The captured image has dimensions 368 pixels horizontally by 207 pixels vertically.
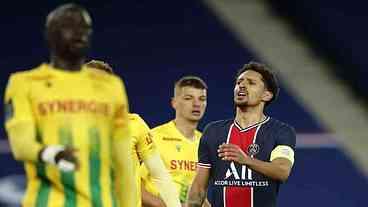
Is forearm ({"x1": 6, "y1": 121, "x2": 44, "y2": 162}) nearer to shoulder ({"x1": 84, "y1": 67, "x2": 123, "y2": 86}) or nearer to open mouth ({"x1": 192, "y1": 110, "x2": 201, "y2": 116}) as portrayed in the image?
shoulder ({"x1": 84, "y1": 67, "x2": 123, "y2": 86})

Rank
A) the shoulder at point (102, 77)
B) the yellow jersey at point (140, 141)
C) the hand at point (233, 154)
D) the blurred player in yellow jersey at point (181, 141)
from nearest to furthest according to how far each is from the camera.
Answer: the shoulder at point (102, 77) → the yellow jersey at point (140, 141) → the hand at point (233, 154) → the blurred player in yellow jersey at point (181, 141)

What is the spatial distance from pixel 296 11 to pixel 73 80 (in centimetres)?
717

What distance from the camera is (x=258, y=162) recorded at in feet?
17.9

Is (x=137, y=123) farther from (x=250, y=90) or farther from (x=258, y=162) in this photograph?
(x=258, y=162)

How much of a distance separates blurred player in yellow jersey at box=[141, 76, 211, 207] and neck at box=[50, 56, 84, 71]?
3.47 meters

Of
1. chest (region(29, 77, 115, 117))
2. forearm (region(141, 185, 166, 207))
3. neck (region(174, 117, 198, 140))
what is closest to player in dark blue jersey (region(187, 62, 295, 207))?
forearm (region(141, 185, 166, 207))

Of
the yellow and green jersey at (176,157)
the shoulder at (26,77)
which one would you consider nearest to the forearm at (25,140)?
the shoulder at (26,77)

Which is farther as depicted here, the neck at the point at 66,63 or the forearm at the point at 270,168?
the forearm at the point at 270,168

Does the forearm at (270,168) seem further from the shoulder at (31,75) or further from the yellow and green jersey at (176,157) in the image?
the shoulder at (31,75)

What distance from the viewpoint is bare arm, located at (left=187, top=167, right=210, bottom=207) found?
18.9ft

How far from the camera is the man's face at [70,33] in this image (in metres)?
3.38

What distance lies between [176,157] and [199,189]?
160cm

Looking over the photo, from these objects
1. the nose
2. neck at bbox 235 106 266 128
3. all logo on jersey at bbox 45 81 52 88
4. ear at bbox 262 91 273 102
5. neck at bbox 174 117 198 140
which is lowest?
neck at bbox 174 117 198 140

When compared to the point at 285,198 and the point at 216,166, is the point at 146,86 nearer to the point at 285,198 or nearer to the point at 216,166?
the point at 285,198
